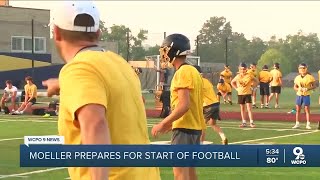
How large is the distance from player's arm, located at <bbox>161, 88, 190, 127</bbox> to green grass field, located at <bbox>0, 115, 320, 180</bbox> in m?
3.35

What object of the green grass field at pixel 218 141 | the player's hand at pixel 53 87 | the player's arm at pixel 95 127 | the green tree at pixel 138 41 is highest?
the green tree at pixel 138 41

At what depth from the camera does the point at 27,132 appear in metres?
21.2

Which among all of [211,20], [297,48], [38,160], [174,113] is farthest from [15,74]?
[211,20]

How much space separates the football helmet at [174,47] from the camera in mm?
8777

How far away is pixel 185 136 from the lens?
870cm

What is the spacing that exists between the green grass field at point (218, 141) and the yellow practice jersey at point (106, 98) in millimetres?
7759

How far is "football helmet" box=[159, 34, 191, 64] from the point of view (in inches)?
346

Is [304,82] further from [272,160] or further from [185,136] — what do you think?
[272,160]

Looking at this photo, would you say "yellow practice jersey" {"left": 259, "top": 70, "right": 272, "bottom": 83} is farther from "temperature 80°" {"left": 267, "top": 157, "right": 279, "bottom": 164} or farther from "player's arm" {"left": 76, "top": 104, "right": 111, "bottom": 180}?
"player's arm" {"left": 76, "top": 104, "right": 111, "bottom": 180}

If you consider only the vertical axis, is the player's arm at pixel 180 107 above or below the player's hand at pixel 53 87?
below

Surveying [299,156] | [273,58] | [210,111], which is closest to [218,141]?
[210,111]

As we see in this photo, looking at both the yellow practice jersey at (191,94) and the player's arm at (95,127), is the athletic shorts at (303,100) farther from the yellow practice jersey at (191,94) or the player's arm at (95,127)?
the player's arm at (95,127)

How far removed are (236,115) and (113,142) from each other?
1020 inches

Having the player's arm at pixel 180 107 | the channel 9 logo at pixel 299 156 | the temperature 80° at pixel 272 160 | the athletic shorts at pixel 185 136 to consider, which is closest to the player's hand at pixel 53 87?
the temperature 80° at pixel 272 160
